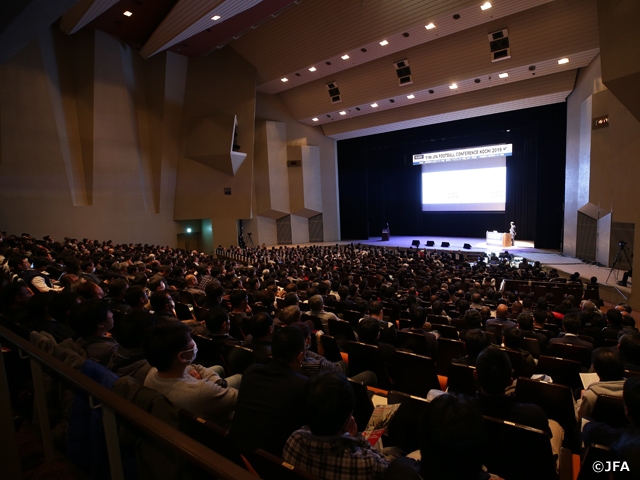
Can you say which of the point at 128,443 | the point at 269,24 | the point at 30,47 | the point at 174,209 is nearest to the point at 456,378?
the point at 128,443

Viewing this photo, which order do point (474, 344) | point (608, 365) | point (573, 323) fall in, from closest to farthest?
point (608, 365) < point (474, 344) < point (573, 323)

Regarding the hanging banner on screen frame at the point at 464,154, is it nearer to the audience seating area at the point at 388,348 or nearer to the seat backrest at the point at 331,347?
the audience seating area at the point at 388,348

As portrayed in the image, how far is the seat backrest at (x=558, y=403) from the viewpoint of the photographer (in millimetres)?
2641

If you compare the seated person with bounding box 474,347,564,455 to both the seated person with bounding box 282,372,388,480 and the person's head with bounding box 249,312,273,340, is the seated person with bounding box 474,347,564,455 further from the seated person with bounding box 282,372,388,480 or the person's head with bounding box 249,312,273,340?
the person's head with bounding box 249,312,273,340

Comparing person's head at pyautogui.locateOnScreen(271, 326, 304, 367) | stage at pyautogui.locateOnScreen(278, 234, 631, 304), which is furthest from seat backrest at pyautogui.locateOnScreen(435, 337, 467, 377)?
stage at pyautogui.locateOnScreen(278, 234, 631, 304)

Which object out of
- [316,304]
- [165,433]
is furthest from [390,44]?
[165,433]

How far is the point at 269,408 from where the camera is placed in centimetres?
189

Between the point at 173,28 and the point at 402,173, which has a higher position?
the point at 173,28

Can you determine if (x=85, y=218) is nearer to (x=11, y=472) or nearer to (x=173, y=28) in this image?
(x=173, y=28)

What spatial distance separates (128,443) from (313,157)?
2250 centimetres

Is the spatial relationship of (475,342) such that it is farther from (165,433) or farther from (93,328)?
(93,328)

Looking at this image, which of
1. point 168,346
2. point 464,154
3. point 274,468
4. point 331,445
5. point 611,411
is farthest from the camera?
point 464,154

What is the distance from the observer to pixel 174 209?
1991cm

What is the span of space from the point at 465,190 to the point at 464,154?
7.42 feet
